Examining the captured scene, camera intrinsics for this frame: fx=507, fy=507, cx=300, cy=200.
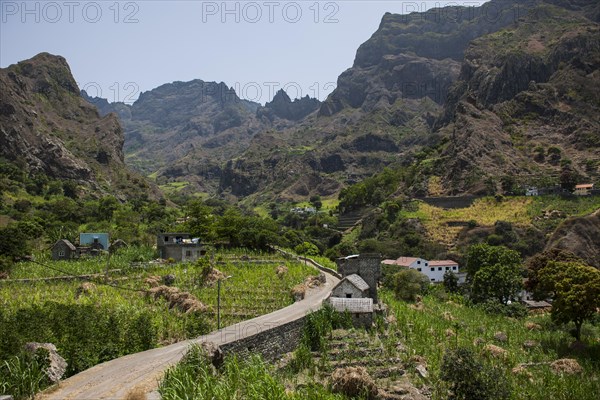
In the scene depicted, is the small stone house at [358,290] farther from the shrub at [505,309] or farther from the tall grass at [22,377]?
the tall grass at [22,377]

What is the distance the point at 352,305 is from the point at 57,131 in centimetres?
13452

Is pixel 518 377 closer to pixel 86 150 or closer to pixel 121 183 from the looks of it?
pixel 121 183

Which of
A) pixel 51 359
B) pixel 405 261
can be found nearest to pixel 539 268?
pixel 405 261

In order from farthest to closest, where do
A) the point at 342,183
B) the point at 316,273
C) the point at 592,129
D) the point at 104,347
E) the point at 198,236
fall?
the point at 342,183
the point at 592,129
the point at 198,236
the point at 316,273
the point at 104,347

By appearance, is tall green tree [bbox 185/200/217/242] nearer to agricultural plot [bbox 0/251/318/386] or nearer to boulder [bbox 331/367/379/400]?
agricultural plot [bbox 0/251/318/386]

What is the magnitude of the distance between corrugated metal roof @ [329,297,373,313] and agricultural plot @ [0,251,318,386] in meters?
5.85

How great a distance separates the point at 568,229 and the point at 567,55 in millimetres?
87849

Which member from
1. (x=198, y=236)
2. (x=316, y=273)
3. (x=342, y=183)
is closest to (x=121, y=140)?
(x=342, y=183)

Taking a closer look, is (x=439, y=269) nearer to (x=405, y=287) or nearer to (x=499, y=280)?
(x=499, y=280)

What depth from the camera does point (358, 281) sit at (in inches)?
1581

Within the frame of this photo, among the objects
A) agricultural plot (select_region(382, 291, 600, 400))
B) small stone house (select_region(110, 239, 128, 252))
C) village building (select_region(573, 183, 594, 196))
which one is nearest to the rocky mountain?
small stone house (select_region(110, 239, 128, 252))

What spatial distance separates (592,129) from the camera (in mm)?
117500

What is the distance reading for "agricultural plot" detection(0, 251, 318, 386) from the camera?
78.4 feet

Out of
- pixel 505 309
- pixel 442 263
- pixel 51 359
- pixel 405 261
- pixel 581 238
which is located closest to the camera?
pixel 51 359
